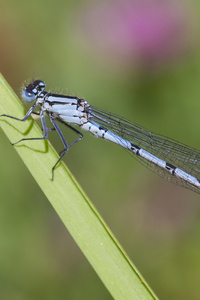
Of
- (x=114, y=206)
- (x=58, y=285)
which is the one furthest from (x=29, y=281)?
(x=114, y=206)

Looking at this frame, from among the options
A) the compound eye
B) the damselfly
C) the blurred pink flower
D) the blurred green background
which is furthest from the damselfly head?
the blurred pink flower

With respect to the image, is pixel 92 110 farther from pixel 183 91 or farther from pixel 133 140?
pixel 183 91

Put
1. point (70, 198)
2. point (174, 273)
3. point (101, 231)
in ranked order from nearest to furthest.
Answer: point (101, 231) → point (70, 198) → point (174, 273)

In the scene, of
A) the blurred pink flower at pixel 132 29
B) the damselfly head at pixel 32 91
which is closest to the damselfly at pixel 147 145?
the damselfly head at pixel 32 91

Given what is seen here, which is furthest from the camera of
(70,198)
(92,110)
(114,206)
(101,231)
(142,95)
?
(142,95)

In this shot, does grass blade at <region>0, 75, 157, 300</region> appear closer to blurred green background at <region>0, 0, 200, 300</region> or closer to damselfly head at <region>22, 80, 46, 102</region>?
damselfly head at <region>22, 80, 46, 102</region>

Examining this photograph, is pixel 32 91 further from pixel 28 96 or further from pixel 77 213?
pixel 77 213

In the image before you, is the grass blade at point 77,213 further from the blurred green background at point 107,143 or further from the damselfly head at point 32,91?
the blurred green background at point 107,143
